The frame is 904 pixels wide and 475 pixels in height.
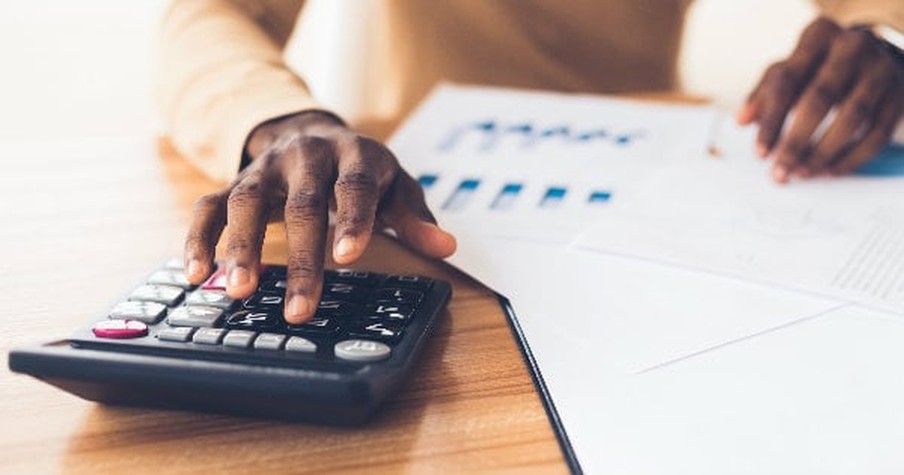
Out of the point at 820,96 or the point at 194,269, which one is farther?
the point at 820,96

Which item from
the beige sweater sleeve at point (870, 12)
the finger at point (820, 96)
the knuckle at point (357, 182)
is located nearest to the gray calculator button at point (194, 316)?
the knuckle at point (357, 182)

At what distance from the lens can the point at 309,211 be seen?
0.48m

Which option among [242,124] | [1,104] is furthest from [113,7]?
[242,124]

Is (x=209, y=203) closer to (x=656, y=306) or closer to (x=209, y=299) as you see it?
(x=209, y=299)

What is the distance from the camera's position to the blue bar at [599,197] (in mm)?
621

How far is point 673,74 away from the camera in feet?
3.72

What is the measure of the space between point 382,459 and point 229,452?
0.06m

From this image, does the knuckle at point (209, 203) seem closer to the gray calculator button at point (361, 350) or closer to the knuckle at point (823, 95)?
the gray calculator button at point (361, 350)


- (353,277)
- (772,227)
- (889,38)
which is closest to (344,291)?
(353,277)

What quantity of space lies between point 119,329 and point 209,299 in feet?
0.15

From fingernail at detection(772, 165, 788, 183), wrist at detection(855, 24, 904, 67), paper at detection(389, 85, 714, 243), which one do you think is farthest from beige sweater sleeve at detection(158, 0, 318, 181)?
wrist at detection(855, 24, 904, 67)

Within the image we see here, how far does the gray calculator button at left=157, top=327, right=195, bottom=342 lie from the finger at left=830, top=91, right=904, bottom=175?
478 mm

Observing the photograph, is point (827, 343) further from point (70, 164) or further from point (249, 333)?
point (70, 164)

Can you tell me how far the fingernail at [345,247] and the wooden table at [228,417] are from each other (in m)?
0.06
